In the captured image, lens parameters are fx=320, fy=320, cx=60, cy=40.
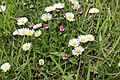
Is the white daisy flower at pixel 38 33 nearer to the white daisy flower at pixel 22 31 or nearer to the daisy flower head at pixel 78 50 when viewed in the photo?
the white daisy flower at pixel 22 31

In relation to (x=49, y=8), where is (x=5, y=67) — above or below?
below

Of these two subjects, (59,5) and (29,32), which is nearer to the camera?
(29,32)

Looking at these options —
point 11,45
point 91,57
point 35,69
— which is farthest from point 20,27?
point 91,57

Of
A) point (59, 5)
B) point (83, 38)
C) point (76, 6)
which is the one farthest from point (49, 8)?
point (83, 38)

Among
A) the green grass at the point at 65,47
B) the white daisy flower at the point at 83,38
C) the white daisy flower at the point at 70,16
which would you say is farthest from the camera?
the white daisy flower at the point at 70,16

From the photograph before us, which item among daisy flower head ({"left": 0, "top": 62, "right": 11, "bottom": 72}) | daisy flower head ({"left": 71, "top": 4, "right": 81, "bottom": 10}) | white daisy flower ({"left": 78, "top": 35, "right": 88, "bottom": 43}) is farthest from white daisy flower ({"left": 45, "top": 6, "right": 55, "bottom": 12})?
daisy flower head ({"left": 0, "top": 62, "right": 11, "bottom": 72})

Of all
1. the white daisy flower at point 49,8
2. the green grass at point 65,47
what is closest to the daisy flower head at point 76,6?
the green grass at point 65,47

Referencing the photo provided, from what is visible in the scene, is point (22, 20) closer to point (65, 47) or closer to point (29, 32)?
point (29, 32)

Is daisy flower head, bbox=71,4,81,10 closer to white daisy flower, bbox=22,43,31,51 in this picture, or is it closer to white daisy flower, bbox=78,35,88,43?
white daisy flower, bbox=78,35,88,43

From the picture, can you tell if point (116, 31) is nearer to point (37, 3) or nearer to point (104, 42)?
point (104, 42)
